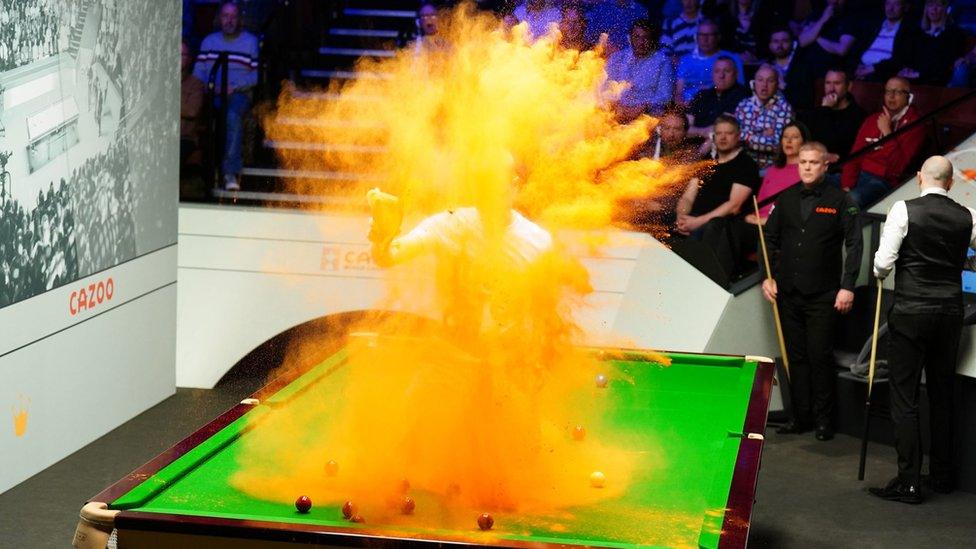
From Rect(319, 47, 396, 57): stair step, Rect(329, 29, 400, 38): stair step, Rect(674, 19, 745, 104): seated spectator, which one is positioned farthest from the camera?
Rect(329, 29, 400, 38): stair step

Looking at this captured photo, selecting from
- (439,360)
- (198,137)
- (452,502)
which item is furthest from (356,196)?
(452,502)

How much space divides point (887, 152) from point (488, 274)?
4.79 metres

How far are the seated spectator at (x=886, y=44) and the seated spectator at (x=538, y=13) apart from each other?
7.17 ft

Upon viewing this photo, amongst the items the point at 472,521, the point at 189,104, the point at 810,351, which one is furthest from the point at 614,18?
the point at 472,521

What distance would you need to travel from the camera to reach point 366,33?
10.4 m

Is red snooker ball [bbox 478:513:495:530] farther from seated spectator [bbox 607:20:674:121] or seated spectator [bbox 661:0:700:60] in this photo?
seated spectator [bbox 661:0:700:60]

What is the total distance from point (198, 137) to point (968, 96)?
215 inches

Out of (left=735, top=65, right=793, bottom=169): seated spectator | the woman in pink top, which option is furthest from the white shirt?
(left=735, top=65, right=793, bottom=169): seated spectator

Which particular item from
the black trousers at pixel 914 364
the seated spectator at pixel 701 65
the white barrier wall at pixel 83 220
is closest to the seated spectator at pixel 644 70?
the seated spectator at pixel 701 65

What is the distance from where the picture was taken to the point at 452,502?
12.5ft

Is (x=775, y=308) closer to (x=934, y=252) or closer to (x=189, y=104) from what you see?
(x=934, y=252)

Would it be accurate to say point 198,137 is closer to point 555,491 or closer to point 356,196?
point 356,196

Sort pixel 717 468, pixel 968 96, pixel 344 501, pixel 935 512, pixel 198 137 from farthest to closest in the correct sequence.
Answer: pixel 198 137
pixel 968 96
pixel 935 512
pixel 717 468
pixel 344 501

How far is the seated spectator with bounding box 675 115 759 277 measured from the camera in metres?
8.06
